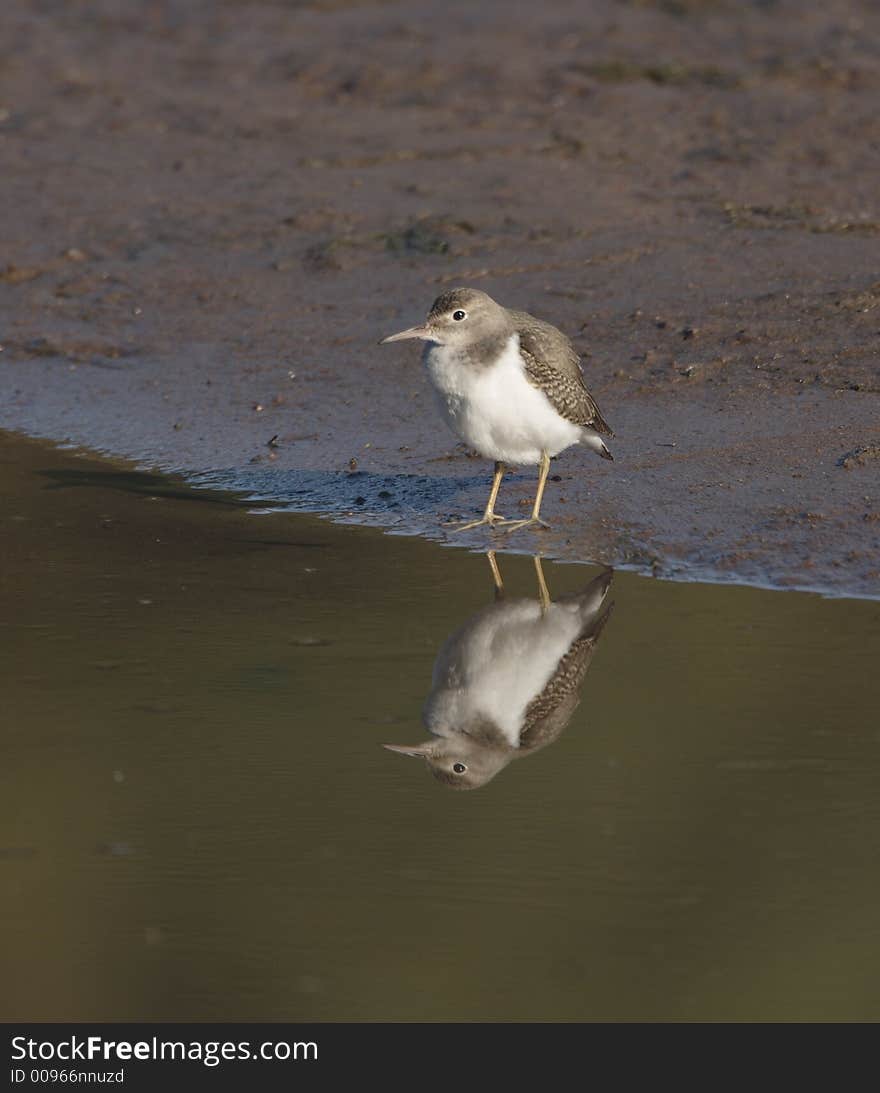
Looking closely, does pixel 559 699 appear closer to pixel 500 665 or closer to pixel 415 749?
pixel 500 665

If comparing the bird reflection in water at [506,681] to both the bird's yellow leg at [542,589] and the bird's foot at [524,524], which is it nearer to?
the bird's yellow leg at [542,589]

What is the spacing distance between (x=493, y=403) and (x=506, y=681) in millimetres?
1909

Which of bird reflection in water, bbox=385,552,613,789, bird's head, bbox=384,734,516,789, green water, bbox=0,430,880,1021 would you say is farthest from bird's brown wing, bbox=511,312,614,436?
bird's head, bbox=384,734,516,789

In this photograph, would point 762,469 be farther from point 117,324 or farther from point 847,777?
point 117,324

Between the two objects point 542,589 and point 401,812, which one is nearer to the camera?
point 401,812


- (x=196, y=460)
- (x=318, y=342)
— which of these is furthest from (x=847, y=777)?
(x=318, y=342)

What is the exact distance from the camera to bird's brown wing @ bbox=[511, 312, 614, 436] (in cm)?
852

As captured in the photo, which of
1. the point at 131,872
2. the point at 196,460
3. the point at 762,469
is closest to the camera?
the point at 131,872

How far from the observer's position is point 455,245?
1290 centimetres

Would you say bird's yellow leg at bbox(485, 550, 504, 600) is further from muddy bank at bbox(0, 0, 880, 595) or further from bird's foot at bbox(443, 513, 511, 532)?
bird's foot at bbox(443, 513, 511, 532)

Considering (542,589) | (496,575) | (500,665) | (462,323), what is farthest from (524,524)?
(500,665)
